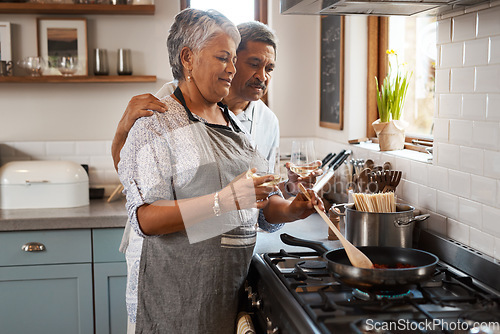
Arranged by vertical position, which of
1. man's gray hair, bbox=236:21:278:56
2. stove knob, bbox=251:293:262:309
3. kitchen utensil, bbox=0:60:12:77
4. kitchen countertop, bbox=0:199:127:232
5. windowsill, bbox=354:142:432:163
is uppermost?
man's gray hair, bbox=236:21:278:56

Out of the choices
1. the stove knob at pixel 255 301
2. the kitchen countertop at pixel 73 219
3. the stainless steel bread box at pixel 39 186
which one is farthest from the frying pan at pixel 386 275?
the stainless steel bread box at pixel 39 186

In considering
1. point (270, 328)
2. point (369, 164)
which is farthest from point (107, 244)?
point (270, 328)

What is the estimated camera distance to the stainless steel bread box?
10.7 feet

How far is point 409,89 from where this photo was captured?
295 centimetres

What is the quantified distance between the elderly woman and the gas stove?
16 centimetres

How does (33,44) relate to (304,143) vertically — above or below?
above

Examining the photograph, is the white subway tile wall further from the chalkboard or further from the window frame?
the chalkboard

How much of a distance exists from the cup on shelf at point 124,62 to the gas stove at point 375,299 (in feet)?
6.61

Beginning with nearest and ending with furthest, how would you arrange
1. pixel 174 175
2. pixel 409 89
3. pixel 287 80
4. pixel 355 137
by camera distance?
pixel 174 175, pixel 409 89, pixel 355 137, pixel 287 80

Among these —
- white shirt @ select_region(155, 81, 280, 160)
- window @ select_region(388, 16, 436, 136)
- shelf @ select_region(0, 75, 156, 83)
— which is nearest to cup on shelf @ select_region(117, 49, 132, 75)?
shelf @ select_region(0, 75, 156, 83)

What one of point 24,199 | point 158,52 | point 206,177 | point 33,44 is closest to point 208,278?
point 206,177

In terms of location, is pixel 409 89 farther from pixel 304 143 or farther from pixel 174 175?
pixel 174 175

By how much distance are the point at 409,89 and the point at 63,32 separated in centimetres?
221

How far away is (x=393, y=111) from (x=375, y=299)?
4.77 ft
